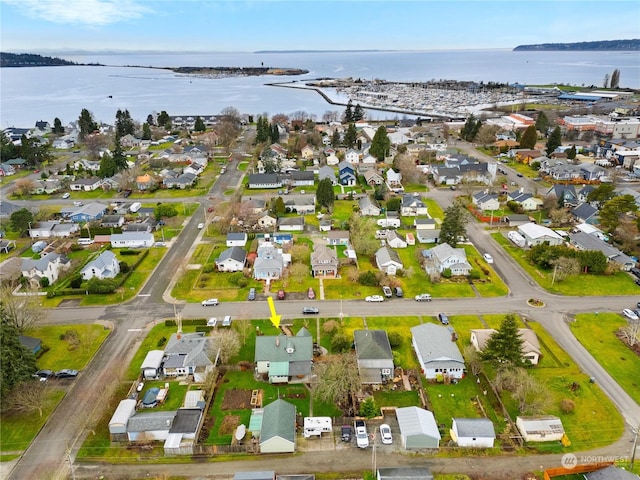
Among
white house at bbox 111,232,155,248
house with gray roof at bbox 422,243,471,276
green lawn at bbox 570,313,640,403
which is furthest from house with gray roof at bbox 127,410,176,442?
green lawn at bbox 570,313,640,403

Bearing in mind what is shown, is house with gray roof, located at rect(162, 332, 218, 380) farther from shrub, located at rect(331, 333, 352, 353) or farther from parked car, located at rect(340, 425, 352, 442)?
parked car, located at rect(340, 425, 352, 442)

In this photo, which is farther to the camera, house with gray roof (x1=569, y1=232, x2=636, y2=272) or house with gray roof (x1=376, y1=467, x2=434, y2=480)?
house with gray roof (x1=569, y1=232, x2=636, y2=272)

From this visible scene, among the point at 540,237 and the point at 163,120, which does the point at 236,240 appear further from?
the point at 163,120

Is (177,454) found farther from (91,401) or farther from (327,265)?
(327,265)

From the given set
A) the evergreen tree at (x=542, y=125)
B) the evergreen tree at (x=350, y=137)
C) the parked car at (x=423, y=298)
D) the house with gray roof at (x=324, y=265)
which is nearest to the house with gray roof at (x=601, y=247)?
the parked car at (x=423, y=298)

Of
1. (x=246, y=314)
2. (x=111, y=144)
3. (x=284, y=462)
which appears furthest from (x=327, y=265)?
(x=111, y=144)

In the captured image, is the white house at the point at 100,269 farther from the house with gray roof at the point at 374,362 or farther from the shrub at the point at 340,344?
the house with gray roof at the point at 374,362

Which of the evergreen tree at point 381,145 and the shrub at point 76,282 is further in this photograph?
the evergreen tree at point 381,145
